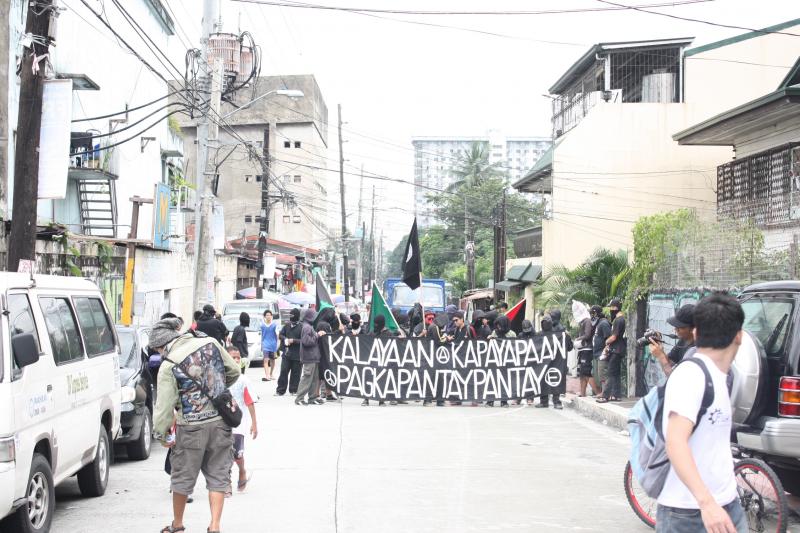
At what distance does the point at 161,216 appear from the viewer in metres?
26.8

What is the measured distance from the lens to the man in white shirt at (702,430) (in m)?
3.77

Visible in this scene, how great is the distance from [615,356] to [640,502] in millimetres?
8309

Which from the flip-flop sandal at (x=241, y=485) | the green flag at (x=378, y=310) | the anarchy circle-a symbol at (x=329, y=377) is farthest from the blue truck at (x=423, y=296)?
the flip-flop sandal at (x=241, y=485)

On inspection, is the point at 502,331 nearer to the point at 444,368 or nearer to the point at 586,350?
the point at 444,368

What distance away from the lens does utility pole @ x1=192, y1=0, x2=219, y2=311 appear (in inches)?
837

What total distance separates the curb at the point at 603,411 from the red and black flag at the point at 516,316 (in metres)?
1.84

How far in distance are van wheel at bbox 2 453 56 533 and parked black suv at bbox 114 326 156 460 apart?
3.44 meters

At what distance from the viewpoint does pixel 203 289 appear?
21.3 metres

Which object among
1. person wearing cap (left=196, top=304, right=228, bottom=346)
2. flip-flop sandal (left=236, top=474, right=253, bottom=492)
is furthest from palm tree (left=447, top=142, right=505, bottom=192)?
flip-flop sandal (left=236, top=474, right=253, bottom=492)

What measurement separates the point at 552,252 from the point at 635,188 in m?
3.87

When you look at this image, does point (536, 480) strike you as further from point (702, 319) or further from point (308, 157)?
point (308, 157)

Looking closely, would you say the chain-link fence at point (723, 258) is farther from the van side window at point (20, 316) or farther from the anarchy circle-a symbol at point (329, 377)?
the van side window at point (20, 316)

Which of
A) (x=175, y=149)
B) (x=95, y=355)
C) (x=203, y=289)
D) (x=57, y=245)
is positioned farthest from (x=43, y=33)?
(x=175, y=149)

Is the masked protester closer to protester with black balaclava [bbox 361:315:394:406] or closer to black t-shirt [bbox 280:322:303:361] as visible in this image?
protester with black balaclava [bbox 361:315:394:406]
